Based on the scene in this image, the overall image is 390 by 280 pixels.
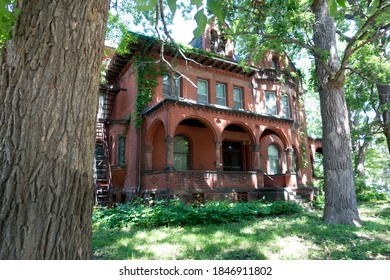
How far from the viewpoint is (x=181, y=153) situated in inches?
603

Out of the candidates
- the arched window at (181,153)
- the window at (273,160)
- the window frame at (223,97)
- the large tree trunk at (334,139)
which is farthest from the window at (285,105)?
the large tree trunk at (334,139)

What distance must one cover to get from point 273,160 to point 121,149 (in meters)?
10.1

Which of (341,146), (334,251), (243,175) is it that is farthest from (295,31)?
(243,175)

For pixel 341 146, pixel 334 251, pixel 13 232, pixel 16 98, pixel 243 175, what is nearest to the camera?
pixel 13 232

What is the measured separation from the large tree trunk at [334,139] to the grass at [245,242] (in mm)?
703

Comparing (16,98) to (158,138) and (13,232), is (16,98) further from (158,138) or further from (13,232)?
(158,138)

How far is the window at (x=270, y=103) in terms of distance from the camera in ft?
60.3

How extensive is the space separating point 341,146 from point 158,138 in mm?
9077

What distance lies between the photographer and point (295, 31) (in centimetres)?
888

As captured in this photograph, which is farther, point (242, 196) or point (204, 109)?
point (242, 196)

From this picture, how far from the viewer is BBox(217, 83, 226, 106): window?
16656 millimetres

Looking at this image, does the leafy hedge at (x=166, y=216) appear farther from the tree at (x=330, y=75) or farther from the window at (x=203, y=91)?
the window at (x=203, y=91)

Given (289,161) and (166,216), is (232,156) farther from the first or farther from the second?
(166,216)

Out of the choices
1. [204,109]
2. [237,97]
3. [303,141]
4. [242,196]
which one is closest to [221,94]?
[237,97]
